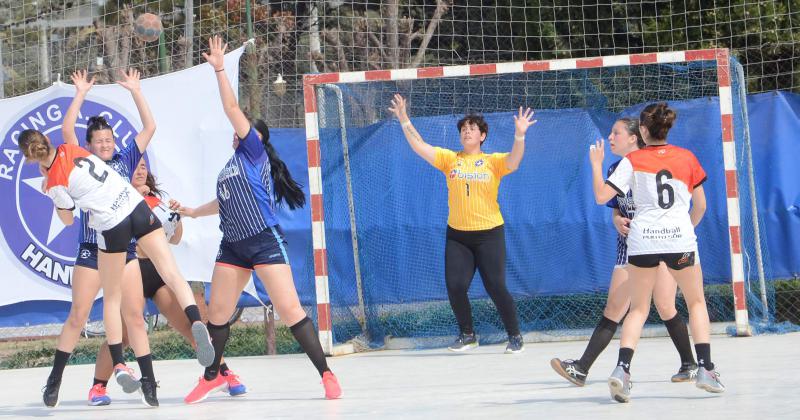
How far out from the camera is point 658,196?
6855 mm

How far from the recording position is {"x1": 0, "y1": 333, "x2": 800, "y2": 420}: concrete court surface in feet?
21.7

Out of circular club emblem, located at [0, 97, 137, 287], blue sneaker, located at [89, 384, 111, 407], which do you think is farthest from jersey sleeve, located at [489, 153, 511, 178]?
blue sneaker, located at [89, 384, 111, 407]

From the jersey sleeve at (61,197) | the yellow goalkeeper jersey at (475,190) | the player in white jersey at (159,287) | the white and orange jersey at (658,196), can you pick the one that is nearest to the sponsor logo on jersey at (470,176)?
the yellow goalkeeper jersey at (475,190)

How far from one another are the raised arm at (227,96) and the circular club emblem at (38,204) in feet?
15.1

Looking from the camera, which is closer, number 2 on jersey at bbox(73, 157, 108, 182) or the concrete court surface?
the concrete court surface

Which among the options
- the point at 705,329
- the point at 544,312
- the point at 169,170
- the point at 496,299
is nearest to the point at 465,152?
the point at 496,299

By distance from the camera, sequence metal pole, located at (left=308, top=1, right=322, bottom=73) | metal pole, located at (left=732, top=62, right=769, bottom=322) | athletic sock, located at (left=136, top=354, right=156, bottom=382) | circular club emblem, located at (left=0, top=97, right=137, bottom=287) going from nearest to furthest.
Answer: athletic sock, located at (left=136, top=354, right=156, bottom=382) → metal pole, located at (left=732, top=62, right=769, bottom=322) → circular club emblem, located at (left=0, top=97, right=137, bottom=287) → metal pole, located at (left=308, top=1, right=322, bottom=73)

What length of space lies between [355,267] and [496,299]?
183 centimetres

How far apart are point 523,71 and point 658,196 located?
384 centimetres

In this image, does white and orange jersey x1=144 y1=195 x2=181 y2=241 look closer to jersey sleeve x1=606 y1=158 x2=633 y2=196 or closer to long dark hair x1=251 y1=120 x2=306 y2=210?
long dark hair x1=251 y1=120 x2=306 y2=210

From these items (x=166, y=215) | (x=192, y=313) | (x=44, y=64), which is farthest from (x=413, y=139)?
(x=44, y=64)

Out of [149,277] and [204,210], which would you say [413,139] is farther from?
[149,277]

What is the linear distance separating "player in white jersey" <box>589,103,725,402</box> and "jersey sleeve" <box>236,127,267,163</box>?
2088 millimetres

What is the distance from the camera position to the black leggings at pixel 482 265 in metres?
10.0
